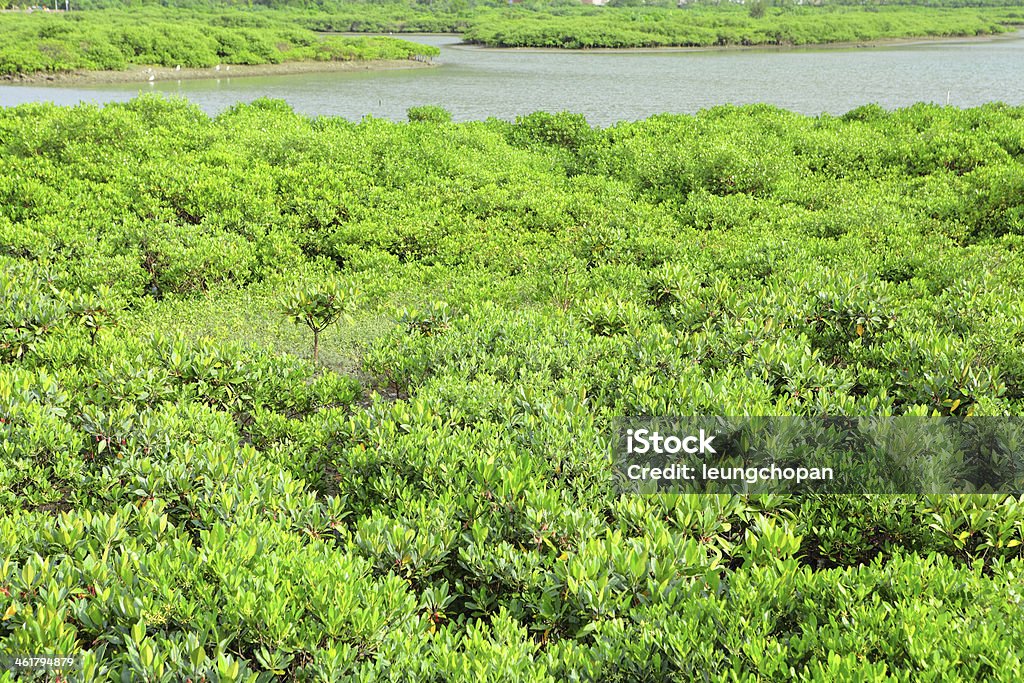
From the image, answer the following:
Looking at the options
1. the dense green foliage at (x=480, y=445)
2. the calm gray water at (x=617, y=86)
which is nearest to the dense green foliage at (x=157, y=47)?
the calm gray water at (x=617, y=86)

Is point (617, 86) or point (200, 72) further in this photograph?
point (200, 72)

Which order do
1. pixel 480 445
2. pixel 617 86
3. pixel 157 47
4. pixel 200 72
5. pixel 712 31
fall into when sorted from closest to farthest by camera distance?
1. pixel 480 445
2. pixel 617 86
3. pixel 157 47
4. pixel 200 72
5. pixel 712 31

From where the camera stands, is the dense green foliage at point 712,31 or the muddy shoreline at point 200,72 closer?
the muddy shoreline at point 200,72

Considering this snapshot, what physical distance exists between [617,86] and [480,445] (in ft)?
148

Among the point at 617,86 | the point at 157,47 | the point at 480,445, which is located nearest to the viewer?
the point at 480,445

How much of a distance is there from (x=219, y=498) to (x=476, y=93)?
42.5 metres

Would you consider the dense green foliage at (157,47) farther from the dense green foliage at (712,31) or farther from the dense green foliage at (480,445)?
the dense green foliage at (480,445)

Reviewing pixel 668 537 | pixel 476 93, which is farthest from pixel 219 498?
pixel 476 93

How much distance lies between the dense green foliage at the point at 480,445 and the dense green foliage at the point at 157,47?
44403 mm

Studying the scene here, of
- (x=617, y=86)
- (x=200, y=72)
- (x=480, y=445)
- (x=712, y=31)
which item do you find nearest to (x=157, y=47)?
(x=200, y=72)

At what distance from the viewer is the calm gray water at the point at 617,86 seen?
121ft

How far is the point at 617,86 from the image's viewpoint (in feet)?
154

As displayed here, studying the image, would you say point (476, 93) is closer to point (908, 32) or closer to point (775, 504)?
point (775, 504)

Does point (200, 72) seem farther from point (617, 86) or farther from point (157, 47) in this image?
point (617, 86)
